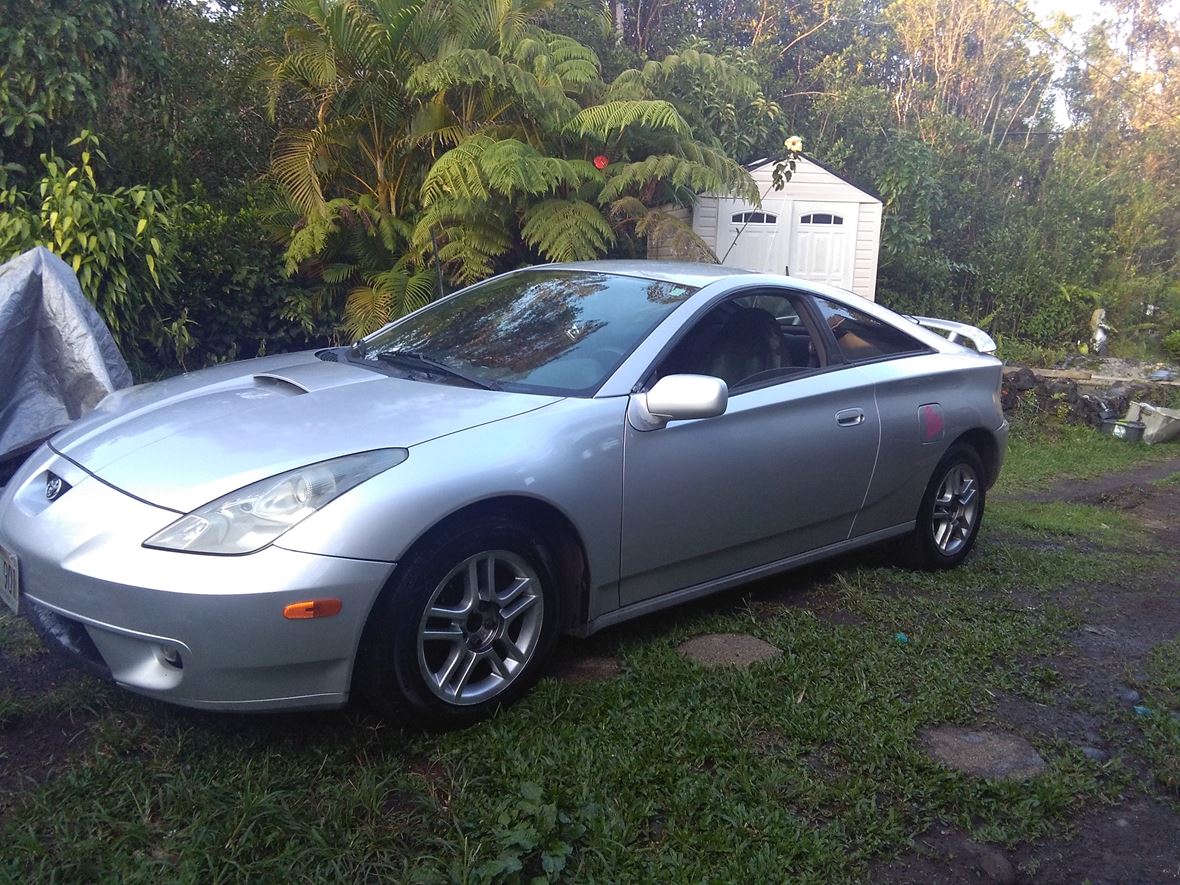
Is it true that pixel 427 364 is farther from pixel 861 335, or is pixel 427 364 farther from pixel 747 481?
pixel 861 335

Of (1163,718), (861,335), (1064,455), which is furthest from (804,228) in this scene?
(1163,718)

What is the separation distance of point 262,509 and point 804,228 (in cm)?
1130

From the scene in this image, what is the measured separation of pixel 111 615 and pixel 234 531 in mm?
390

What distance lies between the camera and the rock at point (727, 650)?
3.92 metres

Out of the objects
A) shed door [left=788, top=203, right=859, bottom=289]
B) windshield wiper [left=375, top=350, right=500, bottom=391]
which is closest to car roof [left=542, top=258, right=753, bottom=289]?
windshield wiper [left=375, top=350, right=500, bottom=391]

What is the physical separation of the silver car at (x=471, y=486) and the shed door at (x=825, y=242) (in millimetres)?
8529

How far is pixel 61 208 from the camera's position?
6.59 m

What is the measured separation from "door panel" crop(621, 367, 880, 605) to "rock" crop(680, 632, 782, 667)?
263 mm

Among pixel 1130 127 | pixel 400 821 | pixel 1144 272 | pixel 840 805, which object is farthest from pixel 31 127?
pixel 1130 127

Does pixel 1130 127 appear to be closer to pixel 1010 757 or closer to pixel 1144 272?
pixel 1144 272

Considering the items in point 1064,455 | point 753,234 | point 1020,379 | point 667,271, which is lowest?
point 1064,455

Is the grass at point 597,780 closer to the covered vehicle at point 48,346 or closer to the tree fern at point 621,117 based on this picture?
the covered vehicle at point 48,346

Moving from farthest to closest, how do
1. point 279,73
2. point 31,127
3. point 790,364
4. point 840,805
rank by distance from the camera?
1. point 279,73
2. point 31,127
3. point 790,364
4. point 840,805

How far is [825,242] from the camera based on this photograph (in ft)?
43.7
